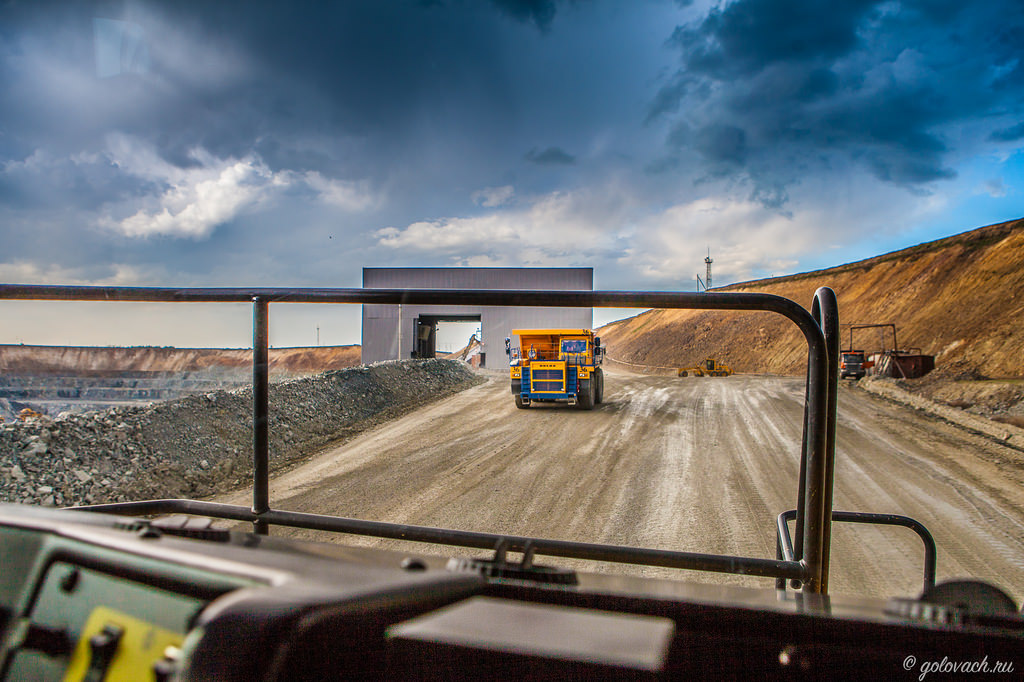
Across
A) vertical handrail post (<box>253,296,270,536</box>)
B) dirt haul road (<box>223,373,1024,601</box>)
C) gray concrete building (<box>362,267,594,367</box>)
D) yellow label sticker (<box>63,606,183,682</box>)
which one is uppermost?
gray concrete building (<box>362,267,594,367</box>)

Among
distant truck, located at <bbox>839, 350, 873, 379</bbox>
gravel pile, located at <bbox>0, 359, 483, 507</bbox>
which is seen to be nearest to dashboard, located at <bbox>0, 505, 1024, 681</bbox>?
gravel pile, located at <bbox>0, 359, 483, 507</bbox>

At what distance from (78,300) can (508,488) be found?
20.3 feet

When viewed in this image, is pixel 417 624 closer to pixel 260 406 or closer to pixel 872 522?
pixel 260 406

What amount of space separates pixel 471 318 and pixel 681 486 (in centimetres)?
2633

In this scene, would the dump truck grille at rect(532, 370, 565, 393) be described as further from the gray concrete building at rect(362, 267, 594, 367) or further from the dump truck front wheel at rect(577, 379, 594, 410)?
the gray concrete building at rect(362, 267, 594, 367)

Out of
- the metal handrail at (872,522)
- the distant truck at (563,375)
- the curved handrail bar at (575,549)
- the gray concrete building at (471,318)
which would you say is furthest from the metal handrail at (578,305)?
the gray concrete building at (471,318)

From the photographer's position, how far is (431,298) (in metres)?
1.62

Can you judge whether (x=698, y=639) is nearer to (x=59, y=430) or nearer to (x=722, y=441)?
(x=59, y=430)

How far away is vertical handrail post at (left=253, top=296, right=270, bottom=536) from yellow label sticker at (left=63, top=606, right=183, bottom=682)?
952mm

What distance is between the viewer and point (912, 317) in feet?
116

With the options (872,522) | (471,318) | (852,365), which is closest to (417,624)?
(872,522)

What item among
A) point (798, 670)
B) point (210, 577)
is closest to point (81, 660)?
point (210, 577)

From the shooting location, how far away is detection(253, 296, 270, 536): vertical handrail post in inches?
72.7

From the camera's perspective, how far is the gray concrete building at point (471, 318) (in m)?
31.5
